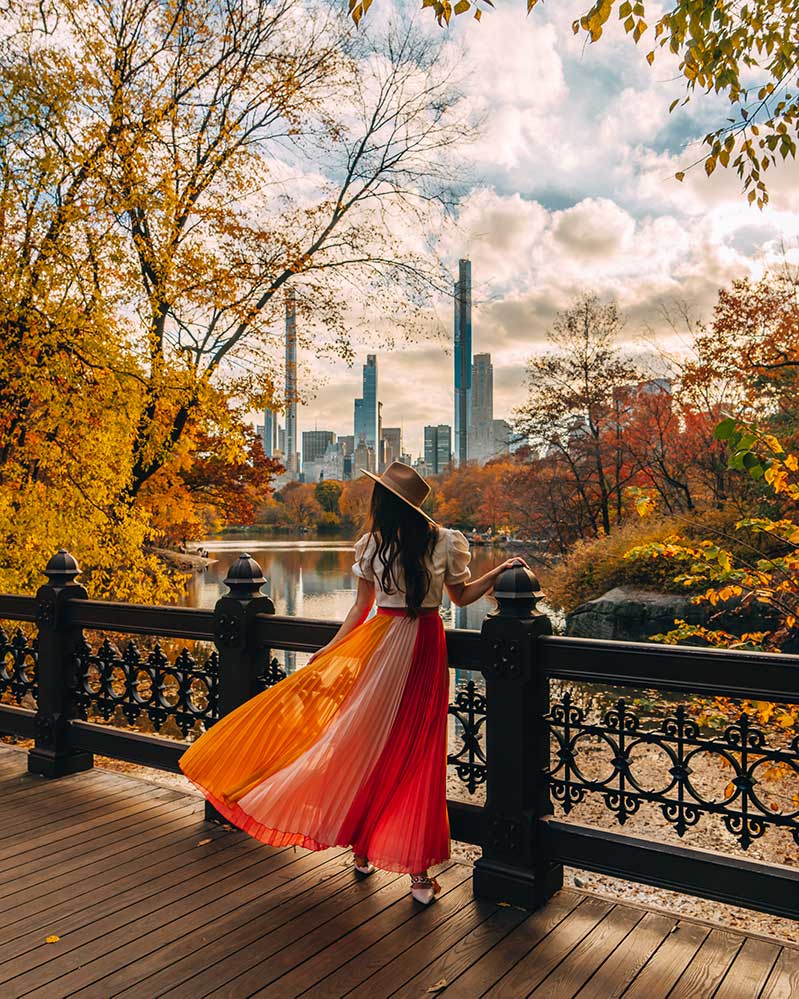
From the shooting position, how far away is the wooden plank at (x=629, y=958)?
100 inches

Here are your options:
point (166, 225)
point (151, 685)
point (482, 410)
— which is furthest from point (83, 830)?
point (482, 410)

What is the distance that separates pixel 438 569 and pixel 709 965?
5.44ft

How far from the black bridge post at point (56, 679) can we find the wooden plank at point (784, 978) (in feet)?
12.6

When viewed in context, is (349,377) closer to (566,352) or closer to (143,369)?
(143,369)

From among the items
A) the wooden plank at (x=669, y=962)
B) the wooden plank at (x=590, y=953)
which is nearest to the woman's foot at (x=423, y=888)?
the wooden plank at (x=590, y=953)

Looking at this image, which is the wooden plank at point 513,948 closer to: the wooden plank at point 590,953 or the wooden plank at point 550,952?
the wooden plank at point 550,952

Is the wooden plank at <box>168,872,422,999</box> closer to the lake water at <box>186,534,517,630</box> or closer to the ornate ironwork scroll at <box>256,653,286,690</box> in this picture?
the ornate ironwork scroll at <box>256,653,286,690</box>

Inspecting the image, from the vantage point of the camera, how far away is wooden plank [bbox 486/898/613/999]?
2.56 metres

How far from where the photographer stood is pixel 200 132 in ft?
44.2

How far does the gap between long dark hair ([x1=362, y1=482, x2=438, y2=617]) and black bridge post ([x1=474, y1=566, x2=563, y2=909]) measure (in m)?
0.31

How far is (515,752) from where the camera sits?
316 cm

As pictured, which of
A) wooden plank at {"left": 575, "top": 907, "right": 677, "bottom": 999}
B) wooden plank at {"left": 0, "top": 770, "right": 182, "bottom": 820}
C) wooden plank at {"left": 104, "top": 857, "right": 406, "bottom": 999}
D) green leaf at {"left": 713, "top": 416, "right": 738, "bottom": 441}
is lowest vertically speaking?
wooden plank at {"left": 104, "top": 857, "right": 406, "bottom": 999}

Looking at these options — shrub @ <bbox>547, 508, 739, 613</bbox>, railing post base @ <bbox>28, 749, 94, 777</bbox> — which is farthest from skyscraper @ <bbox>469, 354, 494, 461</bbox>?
railing post base @ <bbox>28, 749, 94, 777</bbox>

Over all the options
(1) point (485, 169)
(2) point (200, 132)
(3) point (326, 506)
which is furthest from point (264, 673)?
(3) point (326, 506)
